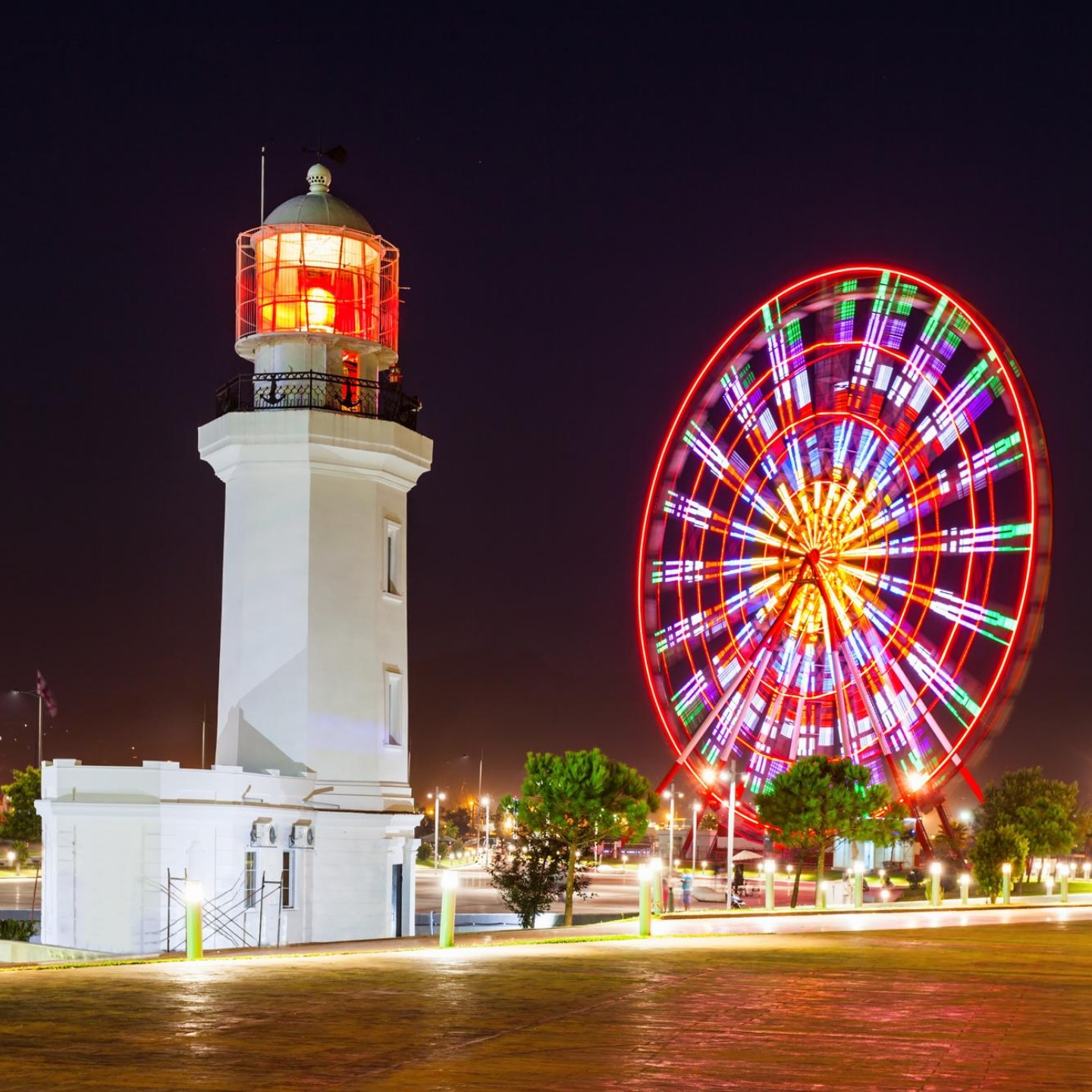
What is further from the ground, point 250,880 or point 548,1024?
point 250,880

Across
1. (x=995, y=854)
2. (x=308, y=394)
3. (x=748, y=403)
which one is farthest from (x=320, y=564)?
(x=995, y=854)

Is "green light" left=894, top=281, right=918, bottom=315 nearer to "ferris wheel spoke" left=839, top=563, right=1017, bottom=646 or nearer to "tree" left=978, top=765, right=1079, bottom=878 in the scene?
"ferris wheel spoke" left=839, top=563, right=1017, bottom=646

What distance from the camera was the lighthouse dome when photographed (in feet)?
107

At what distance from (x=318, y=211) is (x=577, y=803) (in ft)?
44.4

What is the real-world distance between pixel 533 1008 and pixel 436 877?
7542cm

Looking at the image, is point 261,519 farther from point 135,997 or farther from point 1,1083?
point 1,1083

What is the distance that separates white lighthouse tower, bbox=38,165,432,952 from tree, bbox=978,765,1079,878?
38690 mm

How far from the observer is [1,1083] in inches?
334

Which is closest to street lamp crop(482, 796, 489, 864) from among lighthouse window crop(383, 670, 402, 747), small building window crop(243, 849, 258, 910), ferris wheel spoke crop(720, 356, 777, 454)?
ferris wheel spoke crop(720, 356, 777, 454)

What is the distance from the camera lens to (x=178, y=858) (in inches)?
1096

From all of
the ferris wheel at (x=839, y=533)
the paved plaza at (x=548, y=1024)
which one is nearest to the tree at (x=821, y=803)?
the ferris wheel at (x=839, y=533)

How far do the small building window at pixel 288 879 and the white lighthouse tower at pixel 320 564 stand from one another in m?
0.03

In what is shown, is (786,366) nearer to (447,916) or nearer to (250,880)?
(250,880)

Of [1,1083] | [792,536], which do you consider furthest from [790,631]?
[1,1083]
